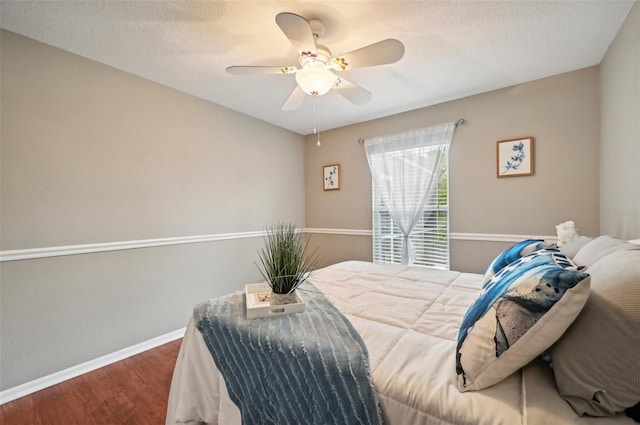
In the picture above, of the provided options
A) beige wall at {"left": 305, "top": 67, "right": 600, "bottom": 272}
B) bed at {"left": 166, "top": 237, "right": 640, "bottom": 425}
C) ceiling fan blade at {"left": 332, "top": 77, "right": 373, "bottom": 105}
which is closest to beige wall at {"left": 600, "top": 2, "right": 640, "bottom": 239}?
beige wall at {"left": 305, "top": 67, "right": 600, "bottom": 272}

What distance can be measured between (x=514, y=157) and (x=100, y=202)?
376cm

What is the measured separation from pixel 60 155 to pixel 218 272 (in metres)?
1.70

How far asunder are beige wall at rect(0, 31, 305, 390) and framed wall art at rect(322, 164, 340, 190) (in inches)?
51.9

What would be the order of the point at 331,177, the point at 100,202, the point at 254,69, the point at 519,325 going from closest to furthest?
1. the point at 519,325
2. the point at 254,69
3. the point at 100,202
4. the point at 331,177

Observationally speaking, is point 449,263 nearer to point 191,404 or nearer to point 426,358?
point 426,358

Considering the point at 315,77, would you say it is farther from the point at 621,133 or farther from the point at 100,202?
the point at 621,133

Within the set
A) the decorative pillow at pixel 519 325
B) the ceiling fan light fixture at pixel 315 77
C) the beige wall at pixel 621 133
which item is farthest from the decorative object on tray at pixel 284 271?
the beige wall at pixel 621 133

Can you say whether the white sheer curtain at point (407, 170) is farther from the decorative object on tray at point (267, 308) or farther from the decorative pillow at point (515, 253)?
the decorative object on tray at point (267, 308)

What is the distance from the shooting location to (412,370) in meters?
0.91

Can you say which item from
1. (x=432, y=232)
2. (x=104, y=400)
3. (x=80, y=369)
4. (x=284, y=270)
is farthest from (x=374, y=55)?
(x=80, y=369)

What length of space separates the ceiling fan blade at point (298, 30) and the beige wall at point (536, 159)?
201 centimetres

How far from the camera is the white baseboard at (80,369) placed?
175cm

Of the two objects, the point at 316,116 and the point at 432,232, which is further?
the point at 316,116

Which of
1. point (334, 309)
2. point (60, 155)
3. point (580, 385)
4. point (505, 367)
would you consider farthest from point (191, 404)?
point (60, 155)
